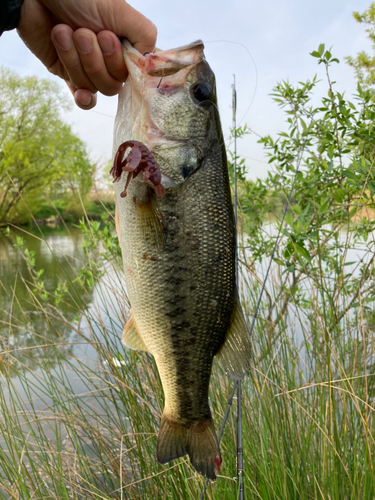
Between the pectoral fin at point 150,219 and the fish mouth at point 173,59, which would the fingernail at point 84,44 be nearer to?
the fish mouth at point 173,59

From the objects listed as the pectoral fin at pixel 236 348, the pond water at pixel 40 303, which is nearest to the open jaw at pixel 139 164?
the pectoral fin at pixel 236 348

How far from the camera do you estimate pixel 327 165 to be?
3236mm

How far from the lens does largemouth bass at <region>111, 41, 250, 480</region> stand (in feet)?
4.74

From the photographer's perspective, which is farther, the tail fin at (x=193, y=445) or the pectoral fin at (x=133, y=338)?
the pectoral fin at (x=133, y=338)

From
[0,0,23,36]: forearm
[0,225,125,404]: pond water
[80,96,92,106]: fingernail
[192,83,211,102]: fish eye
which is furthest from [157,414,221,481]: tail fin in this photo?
[0,225,125,404]: pond water

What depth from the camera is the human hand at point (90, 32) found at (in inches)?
64.1

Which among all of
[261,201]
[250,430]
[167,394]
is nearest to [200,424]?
[167,394]

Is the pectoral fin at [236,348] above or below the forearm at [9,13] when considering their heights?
below

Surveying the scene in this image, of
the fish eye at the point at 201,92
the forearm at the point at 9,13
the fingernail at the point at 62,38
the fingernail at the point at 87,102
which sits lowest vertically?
the fish eye at the point at 201,92

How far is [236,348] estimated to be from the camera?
59.2 inches

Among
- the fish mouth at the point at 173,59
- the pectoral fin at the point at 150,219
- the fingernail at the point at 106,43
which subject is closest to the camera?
the pectoral fin at the point at 150,219

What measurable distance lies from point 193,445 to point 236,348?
0.42 metres

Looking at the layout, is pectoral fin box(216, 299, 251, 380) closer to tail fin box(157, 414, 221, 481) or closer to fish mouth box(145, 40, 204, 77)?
tail fin box(157, 414, 221, 481)

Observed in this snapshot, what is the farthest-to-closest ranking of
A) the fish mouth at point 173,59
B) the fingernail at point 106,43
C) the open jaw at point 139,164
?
the fingernail at point 106,43 → the fish mouth at point 173,59 → the open jaw at point 139,164
